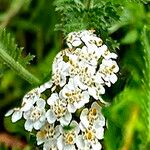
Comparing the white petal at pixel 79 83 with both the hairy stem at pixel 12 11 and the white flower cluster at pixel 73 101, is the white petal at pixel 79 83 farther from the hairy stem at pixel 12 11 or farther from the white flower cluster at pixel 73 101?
the hairy stem at pixel 12 11

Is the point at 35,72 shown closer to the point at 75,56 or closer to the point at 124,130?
the point at 124,130

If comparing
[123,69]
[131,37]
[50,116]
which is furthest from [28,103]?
[131,37]

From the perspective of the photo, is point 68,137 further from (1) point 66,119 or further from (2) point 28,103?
(2) point 28,103

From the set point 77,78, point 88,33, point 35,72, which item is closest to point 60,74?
point 77,78

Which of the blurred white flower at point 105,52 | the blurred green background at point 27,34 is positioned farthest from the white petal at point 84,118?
the blurred green background at point 27,34

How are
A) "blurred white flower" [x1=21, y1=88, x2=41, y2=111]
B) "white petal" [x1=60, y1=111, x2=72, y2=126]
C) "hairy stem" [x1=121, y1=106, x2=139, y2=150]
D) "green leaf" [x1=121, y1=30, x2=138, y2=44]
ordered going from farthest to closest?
"green leaf" [x1=121, y1=30, x2=138, y2=44]
"hairy stem" [x1=121, y1=106, x2=139, y2=150]
"blurred white flower" [x1=21, y1=88, x2=41, y2=111]
"white petal" [x1=60, y1=111, x2=72, y2=126]

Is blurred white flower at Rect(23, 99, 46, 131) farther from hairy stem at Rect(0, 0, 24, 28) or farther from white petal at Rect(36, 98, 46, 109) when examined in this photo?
hairy stem at Rect(0, 0, 24, 28)

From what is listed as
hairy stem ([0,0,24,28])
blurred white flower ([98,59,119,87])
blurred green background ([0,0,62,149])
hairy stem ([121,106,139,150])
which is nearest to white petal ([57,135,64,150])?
blurred white flower ([98,59,119,87])
